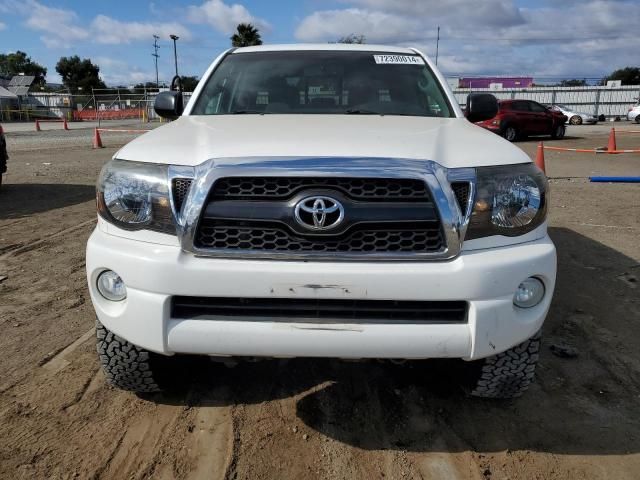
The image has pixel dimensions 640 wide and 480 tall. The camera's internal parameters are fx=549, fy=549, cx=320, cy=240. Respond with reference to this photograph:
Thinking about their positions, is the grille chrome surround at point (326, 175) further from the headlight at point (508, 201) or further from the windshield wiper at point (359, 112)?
the windshield wiper at point (359, 112)

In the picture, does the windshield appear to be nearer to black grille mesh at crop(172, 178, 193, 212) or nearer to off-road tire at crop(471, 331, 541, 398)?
black grille mesh at crop(172, 178, 193, 212)

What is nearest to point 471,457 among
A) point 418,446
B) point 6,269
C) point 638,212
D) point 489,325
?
point 418,446

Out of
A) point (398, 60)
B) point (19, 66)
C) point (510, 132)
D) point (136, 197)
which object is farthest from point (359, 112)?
point (19, 66)

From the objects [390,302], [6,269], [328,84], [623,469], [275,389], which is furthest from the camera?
[6,269]

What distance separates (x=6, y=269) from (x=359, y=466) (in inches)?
157

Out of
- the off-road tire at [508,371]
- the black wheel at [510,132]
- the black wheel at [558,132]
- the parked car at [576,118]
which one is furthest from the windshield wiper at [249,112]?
the parked car at [576,118]

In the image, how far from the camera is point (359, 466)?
7.84 feet

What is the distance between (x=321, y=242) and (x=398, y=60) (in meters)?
2.27

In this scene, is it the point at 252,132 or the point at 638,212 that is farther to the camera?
the point at 638,212

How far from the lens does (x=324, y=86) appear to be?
3754mm

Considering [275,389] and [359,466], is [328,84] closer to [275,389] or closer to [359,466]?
[275,389]

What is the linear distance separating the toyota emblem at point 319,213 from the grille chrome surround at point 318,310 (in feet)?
0.99

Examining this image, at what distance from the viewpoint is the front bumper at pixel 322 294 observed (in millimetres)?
2133

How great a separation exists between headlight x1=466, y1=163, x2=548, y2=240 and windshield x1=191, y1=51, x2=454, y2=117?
4.12ft
